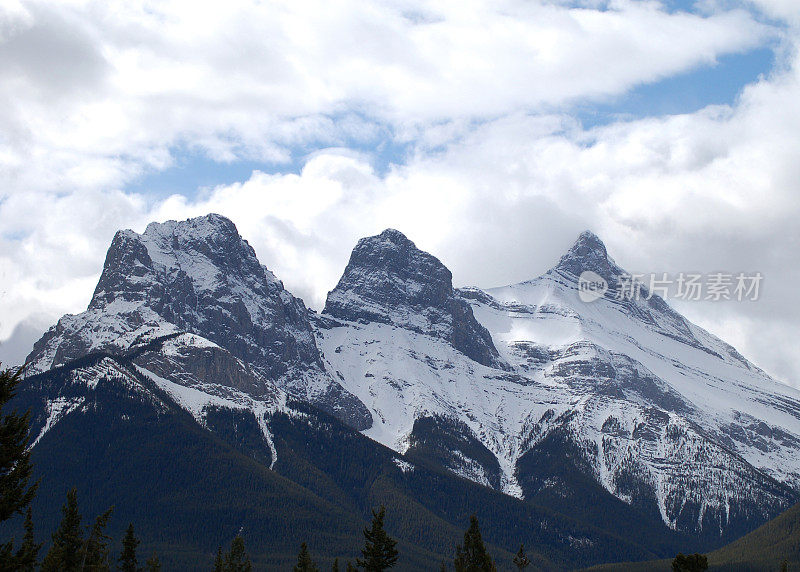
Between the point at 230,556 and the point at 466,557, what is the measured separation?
36305 mm

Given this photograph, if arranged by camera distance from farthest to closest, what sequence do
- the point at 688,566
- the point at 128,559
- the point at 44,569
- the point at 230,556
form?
the point at 230,556 → the point at 128,559 → the point at 688,566 → the point at 44,569

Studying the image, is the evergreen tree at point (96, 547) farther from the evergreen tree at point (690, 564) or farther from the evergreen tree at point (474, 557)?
the evergreen tree at point (690, 564)

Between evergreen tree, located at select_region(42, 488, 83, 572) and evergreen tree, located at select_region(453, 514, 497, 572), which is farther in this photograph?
evergreen tree, located at select_region(453, 514, 497, 572)

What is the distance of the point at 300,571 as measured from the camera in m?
121

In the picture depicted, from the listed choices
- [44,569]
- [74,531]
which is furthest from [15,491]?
[74,531]

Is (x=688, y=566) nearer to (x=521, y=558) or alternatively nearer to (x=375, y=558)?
(x=521, y=558)

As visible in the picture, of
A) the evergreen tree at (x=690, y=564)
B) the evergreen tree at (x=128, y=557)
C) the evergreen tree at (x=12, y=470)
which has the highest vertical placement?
the evergreen tree at (x=690, y=564)

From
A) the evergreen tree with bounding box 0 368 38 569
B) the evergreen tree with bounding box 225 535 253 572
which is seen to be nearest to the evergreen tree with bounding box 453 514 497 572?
the evergreen tree with bounding box 225 535 253 572

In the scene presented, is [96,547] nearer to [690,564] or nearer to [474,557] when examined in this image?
[474,557]

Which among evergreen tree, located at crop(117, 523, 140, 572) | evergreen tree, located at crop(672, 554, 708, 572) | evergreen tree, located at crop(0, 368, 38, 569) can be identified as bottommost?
evergreen tree, located at crop(117, 523, 140, 572)

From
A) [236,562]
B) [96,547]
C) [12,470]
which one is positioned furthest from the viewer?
[236,562]

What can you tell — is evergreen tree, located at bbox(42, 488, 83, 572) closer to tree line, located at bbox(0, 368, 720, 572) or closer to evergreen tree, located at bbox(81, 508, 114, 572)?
tree line, located at bbox(0, 368, 720, 572)

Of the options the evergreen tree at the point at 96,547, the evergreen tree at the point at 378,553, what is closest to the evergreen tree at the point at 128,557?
the evergreen tree at the point at 96,547

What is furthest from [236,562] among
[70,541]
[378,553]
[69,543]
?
[70,541]
